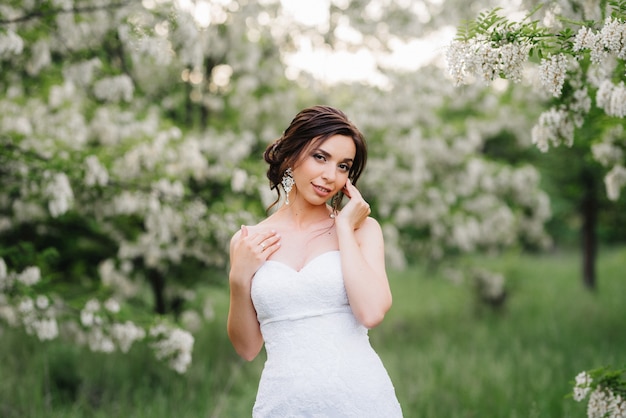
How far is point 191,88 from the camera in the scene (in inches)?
307

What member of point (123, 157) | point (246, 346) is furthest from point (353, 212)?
point (123, 157)

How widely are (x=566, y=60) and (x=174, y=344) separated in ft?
11.2

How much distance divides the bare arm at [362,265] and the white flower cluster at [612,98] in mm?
1657

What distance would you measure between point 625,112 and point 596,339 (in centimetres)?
508

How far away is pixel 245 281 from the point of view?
246cm

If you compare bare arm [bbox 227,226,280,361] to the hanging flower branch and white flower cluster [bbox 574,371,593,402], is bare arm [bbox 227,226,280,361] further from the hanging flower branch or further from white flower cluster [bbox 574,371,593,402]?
white flower cluster [bbox 574,371,593,402]

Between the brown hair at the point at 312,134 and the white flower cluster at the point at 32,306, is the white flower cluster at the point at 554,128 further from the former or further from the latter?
the white flower cluster at the point at 32,306

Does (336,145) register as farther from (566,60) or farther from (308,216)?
(566,60)

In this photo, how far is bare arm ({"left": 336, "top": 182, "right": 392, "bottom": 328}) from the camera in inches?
90.6

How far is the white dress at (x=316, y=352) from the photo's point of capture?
2.32m

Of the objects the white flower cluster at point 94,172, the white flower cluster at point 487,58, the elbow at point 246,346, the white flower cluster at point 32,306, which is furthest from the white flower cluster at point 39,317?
the white flower cluster at point 487,58

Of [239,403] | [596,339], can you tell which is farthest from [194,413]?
[596,339]

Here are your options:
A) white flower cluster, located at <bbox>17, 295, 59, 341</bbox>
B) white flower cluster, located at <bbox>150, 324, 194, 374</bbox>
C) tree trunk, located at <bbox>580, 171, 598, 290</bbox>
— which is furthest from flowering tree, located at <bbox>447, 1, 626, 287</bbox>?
tree trunk, located at <bbox>580, 171, 598, 290</bbox>

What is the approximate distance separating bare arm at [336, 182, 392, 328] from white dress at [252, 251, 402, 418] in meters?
0.07
